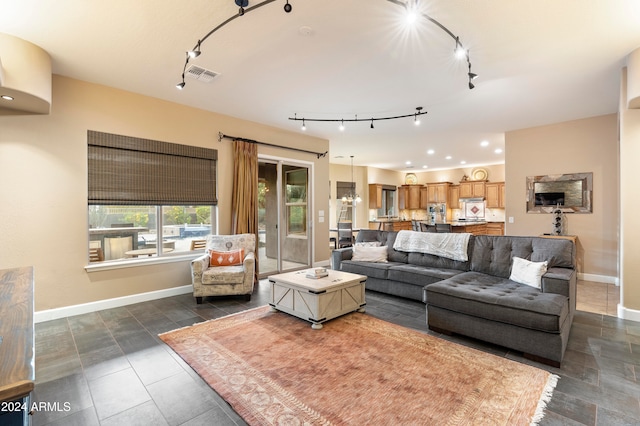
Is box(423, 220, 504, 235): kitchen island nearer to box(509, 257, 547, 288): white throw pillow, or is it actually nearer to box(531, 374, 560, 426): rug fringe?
box(509, 257, 547, 288): white throw pillow

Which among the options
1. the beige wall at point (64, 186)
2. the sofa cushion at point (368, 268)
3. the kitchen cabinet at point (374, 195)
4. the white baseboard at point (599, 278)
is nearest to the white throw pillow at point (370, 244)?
the sofa cushion at point (368, 268)

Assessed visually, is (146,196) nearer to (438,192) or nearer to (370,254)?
(370,254)

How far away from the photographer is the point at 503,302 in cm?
267

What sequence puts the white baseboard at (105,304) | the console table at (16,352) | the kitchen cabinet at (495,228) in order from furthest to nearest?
the kitchen cabinet at (495,228)
the white baseboard at (105,304)
the console table at (16,352)

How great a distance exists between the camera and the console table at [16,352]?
0.79 metres

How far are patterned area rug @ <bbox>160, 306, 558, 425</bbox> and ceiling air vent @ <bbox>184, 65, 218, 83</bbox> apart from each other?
9.59ft

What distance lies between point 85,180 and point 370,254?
4.12 m

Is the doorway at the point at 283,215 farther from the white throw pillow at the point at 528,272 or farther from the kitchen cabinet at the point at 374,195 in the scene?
the kitchen cabinet at the point at 374,195

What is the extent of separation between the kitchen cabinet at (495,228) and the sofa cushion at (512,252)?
22.1 feet

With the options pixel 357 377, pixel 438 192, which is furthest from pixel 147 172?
pixel 438 192

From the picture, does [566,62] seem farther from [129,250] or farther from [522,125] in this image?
[129,250]

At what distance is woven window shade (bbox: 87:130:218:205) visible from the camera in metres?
3.85

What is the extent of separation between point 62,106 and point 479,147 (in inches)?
322

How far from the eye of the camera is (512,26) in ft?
8.58
